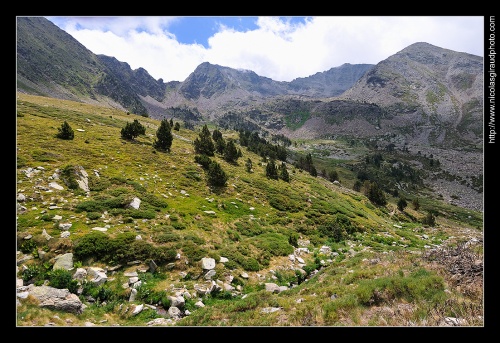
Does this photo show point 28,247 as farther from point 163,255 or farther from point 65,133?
point 65,133

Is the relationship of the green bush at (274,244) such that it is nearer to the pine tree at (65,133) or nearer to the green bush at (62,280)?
the green bush at (62,280)

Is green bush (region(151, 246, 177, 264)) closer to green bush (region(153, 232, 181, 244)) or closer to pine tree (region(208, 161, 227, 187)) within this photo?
green bush (region(153, 232, 181, 244))

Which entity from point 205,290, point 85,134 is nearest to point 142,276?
point 205,290

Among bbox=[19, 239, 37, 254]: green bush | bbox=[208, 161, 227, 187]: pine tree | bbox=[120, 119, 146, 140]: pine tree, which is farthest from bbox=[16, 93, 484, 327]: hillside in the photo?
bbox=[120, 119, 146, 140]: pine tree

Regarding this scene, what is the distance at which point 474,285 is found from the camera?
880 centimetres

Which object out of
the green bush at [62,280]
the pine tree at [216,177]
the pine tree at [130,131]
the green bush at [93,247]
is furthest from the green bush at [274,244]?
the pine tree at [130,131]

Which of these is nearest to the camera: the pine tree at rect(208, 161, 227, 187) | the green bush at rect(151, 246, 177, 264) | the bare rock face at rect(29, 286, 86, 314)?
the bare rock face at rect(29, 286, 86, 314)

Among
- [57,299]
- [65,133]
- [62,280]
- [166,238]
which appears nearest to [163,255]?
[166,238]

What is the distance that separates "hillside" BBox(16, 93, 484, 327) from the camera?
9180 millimetres

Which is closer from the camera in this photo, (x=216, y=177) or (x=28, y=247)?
(x=28, y=247)

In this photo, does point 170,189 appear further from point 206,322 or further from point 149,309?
point 206,322

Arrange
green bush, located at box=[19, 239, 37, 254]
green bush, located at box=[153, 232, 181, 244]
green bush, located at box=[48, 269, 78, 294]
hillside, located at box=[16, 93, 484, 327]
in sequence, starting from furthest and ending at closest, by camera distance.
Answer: green bush, located at box=[153, 232, 181, 244]
green bush, located at box=[19, 239, 37, 254]
green bush, located at box=[48, 269, 78, 294]
hillside, located at box=[16, 93, 484, 327]

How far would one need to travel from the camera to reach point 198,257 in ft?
51.5
